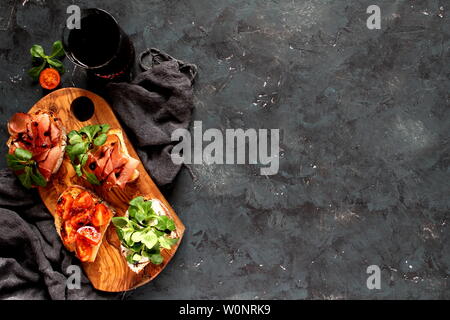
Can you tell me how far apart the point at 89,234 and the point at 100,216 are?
71 mm

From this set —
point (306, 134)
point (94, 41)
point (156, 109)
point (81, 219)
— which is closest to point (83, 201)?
point (81, 219)

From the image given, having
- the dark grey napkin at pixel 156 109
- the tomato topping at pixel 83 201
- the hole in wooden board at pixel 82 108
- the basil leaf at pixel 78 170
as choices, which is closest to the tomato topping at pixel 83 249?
the tomato topping at pixel 83 201

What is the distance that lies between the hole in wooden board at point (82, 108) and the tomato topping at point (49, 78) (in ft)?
0.52

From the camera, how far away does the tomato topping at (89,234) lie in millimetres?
1756

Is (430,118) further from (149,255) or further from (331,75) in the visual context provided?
(149,255)

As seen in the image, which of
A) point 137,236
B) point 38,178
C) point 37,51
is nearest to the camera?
point 137,236

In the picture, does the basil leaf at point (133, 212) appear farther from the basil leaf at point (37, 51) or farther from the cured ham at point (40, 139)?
the basil leaf at point (37, 51)

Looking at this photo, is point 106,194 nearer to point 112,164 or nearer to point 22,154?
point 112,164

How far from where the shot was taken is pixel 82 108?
189 centimetres

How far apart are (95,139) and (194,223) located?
50 cm

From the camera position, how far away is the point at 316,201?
1975 millimetres

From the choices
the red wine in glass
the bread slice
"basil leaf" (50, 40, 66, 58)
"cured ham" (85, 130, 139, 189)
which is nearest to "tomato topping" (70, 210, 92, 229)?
the bread slice
